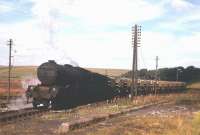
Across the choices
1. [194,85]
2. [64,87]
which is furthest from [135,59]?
[194,85]

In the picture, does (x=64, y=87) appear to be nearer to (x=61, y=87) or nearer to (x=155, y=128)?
(x=61, y=87)

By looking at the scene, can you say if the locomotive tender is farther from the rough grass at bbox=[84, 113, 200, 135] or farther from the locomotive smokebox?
the rough grass at bbox=[84, 113, 200, 135]

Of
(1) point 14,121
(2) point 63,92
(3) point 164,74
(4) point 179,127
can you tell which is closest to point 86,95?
(2) point 63,92

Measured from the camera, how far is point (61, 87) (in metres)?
30.6

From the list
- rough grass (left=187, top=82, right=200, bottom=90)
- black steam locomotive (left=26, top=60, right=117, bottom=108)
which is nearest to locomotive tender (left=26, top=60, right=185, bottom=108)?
black steam locomotive (left=26, top=60, right=117, bottom=108)

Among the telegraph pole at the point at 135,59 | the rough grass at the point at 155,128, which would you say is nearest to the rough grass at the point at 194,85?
the telegraph pole at the point at 135,59

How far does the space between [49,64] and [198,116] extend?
54.3 ft

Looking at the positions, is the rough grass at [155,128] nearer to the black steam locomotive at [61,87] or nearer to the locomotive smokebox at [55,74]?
the black steam locomotive at [61,87]

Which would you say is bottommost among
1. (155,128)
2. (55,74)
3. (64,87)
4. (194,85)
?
(155,128)

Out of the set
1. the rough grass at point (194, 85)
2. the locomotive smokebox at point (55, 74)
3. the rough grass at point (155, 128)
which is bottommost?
the rough grass at point (155, 128)

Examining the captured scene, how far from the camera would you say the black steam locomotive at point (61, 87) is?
3023cm

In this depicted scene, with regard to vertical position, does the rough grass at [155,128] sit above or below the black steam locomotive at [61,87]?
below

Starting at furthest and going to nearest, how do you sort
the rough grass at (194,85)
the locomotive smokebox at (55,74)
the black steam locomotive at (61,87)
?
1. the rough grass at (194,85)
2. the locomotive smokebox at (55,74)
3. the black steam locomotive at (61,87)

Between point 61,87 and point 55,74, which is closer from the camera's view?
point 61,87
